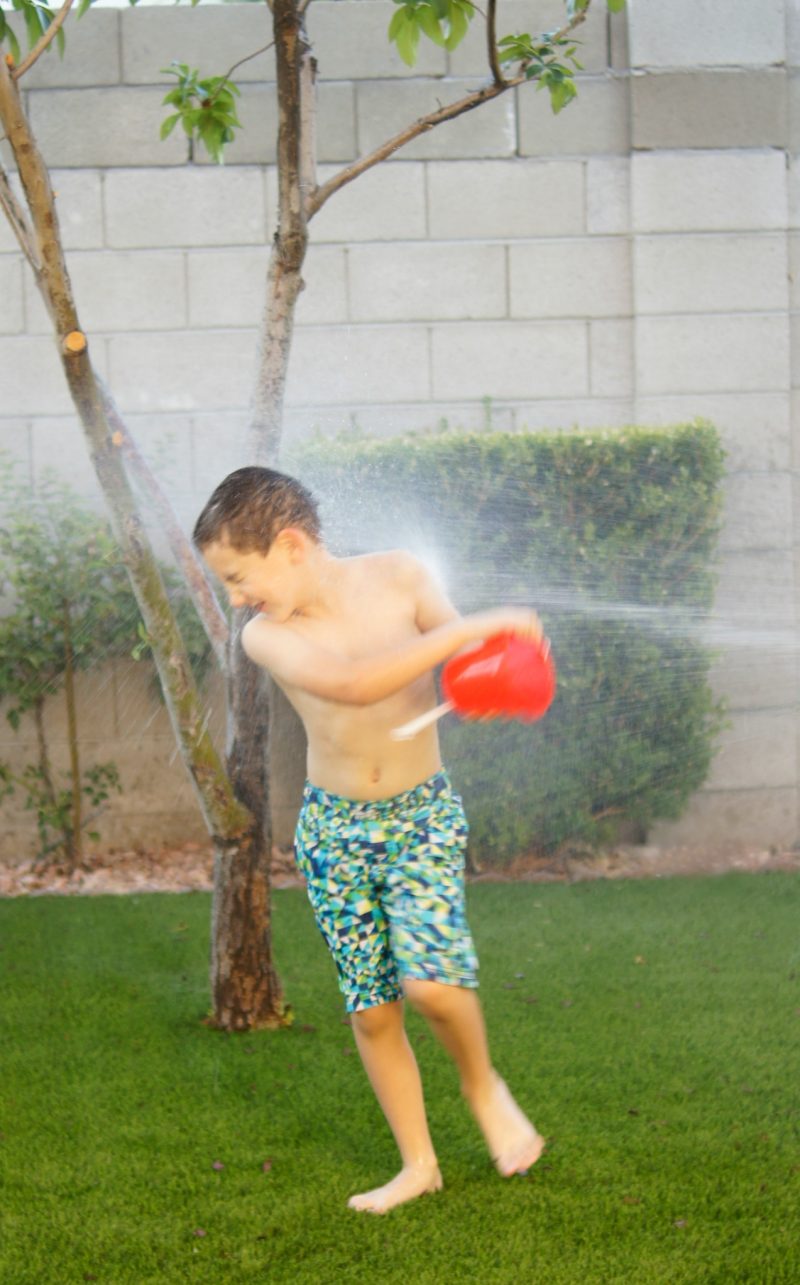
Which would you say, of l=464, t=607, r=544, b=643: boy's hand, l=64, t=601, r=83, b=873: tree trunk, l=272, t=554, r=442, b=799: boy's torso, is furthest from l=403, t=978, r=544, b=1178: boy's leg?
l=64, t=601, r=83, b=873: tree trunk

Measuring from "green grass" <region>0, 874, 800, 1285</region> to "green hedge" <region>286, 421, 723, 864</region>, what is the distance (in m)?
0.49

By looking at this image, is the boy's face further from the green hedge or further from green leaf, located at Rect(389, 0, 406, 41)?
the green hedge

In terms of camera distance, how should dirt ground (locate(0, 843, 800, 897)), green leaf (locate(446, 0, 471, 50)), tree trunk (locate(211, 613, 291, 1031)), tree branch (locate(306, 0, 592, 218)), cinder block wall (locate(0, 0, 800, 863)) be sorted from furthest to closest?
cinder block wall (locate(0, 0, 800, 863)) → dirt ground (locate(0, 843, 800, 897)) → tree trunk (locate(211, 613, 291, 1031)) → tree branch (locate(306, 0, 592, 218)) → green leaf (locate(446, 0, 471, 50))

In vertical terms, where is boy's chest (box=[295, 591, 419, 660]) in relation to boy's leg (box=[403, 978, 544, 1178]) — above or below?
above

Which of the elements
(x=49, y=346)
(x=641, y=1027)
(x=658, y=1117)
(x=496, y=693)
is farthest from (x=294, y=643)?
(x=49, y=346)

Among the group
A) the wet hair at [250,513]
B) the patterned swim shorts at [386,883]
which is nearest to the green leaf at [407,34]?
the wet hair at [250,513]

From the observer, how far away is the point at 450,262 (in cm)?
477

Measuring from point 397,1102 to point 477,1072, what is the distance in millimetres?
136

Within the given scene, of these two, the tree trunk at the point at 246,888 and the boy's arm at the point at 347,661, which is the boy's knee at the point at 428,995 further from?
the tree trunk at the point at 246,888

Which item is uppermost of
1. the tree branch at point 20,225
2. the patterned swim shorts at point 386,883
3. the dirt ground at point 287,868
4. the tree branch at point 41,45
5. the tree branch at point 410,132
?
the tree branch at point 41,45

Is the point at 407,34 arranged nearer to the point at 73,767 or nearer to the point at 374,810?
the point at 374,810

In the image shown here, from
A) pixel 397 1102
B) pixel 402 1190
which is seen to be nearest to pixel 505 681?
pixel 397 1102

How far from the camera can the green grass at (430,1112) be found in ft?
6.81

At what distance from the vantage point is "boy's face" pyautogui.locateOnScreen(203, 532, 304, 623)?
2.19 meters
